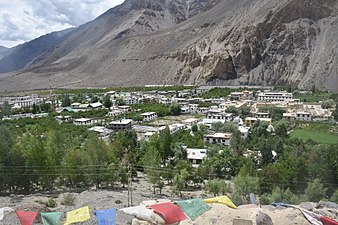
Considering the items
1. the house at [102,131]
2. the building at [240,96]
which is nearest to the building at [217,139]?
the house at [102,131]

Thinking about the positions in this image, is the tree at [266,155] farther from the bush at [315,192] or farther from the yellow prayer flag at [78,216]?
the yellow prayer flag at [78,216]

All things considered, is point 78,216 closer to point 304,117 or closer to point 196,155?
point 196,155

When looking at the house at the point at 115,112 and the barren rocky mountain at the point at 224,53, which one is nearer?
the house at the point at 115,112

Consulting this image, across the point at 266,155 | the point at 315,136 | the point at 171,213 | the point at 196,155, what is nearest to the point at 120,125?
the point at 196,155

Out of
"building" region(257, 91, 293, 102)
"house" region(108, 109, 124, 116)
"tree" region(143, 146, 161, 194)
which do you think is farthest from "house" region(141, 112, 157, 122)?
"tree" region(143, 146, 161, 194)

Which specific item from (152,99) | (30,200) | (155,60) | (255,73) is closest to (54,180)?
(30,200)

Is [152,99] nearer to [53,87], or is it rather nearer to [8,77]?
[53,87]
